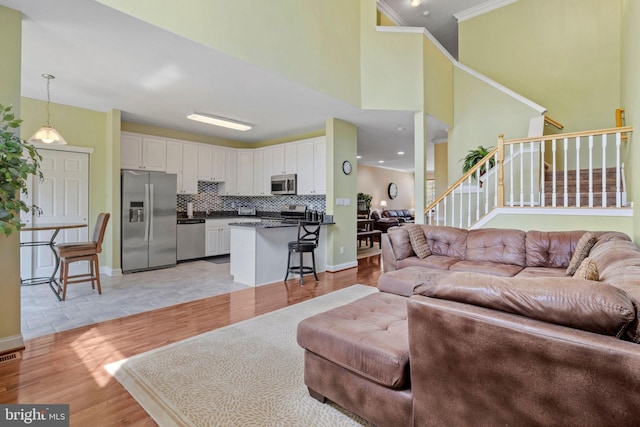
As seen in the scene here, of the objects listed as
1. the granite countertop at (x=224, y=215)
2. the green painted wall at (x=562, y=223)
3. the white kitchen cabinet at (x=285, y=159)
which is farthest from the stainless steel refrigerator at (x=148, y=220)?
the green painted wall at (x=562, y=223)

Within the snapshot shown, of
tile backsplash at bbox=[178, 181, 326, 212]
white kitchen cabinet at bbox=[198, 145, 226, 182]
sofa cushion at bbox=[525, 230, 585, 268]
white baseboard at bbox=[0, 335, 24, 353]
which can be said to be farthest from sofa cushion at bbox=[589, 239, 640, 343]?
white kitchen cabinet at bbox=[198, 145, 226, 182]

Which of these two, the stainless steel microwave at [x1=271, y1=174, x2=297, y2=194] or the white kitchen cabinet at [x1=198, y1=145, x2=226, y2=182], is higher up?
the white kitchen cabinet at [x1=198, y1=145, x2=226, y2=182]

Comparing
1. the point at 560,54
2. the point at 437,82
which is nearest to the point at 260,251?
the point at 437,82

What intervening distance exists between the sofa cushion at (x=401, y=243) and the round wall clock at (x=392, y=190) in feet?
29.9

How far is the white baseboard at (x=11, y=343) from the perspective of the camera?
2387 millimetres

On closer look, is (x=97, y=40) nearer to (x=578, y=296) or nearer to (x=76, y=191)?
(x=76, y=191)

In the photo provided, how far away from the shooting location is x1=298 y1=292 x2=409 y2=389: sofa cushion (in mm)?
1408

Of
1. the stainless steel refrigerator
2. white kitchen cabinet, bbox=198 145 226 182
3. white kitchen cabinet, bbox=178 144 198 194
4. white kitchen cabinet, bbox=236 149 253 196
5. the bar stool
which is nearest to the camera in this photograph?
the bar stool

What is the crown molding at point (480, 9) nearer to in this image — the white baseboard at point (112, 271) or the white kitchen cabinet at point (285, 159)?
the white kitchen cabinet at point (285, 159)

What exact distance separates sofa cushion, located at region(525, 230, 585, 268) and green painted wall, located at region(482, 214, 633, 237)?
44 centimetres

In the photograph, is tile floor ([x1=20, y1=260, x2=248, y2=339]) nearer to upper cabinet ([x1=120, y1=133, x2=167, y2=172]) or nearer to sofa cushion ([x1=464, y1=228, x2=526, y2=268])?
upper cabinet ([x1=120, y1=133, x2=167, y2=172])

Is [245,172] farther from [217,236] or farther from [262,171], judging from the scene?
[217,236]

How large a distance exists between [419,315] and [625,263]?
106cm

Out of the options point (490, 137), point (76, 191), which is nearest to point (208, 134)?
point (76, 191)
